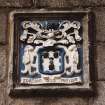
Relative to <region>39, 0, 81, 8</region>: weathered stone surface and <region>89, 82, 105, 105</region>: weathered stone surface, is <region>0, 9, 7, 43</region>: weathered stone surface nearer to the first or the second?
<region>39, 0, 81, 8</region>: weathered stone surface

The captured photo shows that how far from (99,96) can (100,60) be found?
21cm

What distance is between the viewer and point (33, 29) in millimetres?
3738

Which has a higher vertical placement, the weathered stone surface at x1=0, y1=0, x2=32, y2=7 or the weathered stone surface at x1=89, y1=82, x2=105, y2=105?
the weathered stone surface at x1=0, y1=0, x2=32, y2=7

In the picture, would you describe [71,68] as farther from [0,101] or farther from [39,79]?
[0,101]

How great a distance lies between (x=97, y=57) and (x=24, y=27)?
0.44 m

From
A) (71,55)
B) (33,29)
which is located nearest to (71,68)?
(71,55)

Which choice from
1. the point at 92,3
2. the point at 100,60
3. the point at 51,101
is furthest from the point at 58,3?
the point at 51,101

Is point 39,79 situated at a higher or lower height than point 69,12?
lower

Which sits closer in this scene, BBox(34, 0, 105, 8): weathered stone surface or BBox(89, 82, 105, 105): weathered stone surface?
BBox(89, 82, 105, 105): weathered stone surface

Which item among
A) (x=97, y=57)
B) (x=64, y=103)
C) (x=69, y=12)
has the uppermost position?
(x=69, y=12)

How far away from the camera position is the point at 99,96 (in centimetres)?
361

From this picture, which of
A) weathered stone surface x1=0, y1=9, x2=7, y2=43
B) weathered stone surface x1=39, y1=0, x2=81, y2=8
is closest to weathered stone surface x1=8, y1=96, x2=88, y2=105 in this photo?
weathered stone surface x1=0, y1=9, x2=7, y2=43

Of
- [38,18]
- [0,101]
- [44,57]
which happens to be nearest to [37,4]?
[38,18]

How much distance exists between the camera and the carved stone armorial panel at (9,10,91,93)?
3.62 metres
